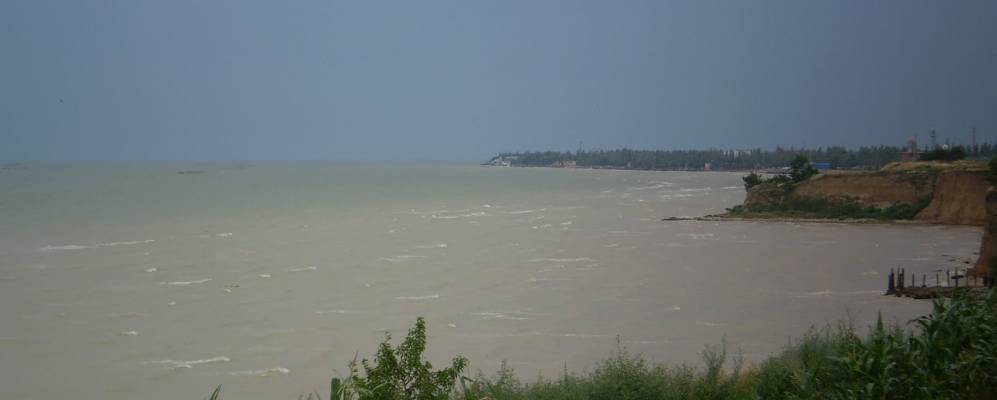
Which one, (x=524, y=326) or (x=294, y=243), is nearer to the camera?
(x=524, y=326)

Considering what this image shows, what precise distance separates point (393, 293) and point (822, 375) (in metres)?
12.8

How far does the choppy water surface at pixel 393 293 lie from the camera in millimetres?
12961

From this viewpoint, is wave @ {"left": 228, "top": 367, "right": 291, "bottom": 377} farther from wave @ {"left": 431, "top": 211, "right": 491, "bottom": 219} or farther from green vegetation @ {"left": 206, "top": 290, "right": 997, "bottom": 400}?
wave @ {"left": 431, "top": 211, "right": 491, "bottom": 219}

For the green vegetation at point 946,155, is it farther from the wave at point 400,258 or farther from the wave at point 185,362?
the wave at point 185,362

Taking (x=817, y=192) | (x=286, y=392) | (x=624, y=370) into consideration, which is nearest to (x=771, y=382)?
(x=624, y=370)

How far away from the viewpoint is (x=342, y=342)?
1412 centimetres

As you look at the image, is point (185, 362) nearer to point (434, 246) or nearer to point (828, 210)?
point (434, 246)

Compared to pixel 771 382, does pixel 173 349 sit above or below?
below

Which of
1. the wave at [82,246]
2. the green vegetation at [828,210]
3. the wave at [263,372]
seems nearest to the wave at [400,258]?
the wave at [82,246]

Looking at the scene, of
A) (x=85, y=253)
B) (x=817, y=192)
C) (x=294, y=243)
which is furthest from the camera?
(x=817, y=192)

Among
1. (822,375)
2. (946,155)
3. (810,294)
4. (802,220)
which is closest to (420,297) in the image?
(810,294)

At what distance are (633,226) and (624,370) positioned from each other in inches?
1137

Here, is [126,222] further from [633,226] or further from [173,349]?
[173,349]

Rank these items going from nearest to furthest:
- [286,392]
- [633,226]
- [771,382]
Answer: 1. [771,382]
2. [286,392]
3. [633,226]
